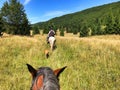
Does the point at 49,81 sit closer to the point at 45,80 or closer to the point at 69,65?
the point at 45,80

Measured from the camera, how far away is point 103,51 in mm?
16688

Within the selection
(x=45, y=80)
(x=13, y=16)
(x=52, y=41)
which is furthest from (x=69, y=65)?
(x=13, y=16)

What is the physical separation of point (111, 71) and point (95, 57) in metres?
3.20

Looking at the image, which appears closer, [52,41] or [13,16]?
[52,41]

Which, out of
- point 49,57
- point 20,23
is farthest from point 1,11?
point 49,57

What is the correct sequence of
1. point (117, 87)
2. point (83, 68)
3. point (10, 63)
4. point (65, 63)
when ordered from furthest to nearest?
point (10, 63)
point (65, 63)
point (83, 68)
point (117, 87)

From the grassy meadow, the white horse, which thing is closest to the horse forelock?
the grassy meadow

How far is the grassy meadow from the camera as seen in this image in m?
10.4

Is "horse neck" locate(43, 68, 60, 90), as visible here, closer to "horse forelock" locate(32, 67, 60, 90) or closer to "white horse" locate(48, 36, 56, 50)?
"horse forelock" locate(32, 67, 60, 90)

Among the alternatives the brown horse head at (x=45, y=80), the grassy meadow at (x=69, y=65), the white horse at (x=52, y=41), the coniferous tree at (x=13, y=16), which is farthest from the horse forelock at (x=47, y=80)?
the coniferous tree at (x=13, y=16)

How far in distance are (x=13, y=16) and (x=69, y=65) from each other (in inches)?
1745

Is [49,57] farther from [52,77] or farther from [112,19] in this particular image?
[112,19]

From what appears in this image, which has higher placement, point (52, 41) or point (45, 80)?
point (45, 80)

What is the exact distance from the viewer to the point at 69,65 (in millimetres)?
13812
